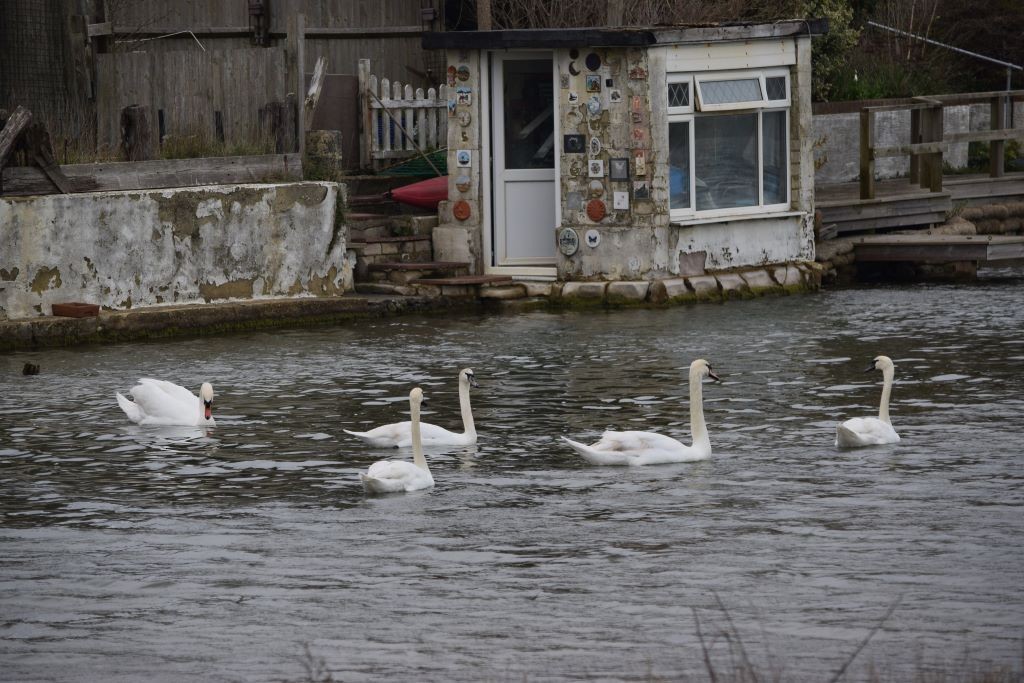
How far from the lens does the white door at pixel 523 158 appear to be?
2216cm

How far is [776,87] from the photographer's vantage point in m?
22.8

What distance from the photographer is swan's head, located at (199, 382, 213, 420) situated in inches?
531

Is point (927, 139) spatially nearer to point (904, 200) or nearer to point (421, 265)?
point (904, 200)

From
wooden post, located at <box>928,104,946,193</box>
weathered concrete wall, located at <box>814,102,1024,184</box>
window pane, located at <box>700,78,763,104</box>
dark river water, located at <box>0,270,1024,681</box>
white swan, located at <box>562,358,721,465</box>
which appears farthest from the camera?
weathered concrete wall, located at <box>814,102,1024,184</box>

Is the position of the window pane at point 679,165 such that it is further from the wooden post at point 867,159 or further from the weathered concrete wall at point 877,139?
the weathered concrete wall at point 877,139

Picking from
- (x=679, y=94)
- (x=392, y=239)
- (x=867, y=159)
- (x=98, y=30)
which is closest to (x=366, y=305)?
(x=392, y=239)

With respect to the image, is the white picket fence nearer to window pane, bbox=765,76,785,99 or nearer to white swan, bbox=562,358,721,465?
window pane, bbox=765,76,785,99

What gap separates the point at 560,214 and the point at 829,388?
7.20 m

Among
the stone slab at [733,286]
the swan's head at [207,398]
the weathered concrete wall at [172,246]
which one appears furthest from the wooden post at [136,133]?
the stone slab at [733,286]

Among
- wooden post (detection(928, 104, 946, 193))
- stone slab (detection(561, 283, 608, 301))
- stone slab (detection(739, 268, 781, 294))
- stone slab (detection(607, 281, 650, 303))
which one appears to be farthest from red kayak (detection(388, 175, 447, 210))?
wooden post (detection(928, 104, 946, 193))

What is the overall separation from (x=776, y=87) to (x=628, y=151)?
2.71 meters

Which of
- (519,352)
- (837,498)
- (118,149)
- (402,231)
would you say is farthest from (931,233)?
(837,498)

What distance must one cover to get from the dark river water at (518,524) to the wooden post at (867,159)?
8679 mm

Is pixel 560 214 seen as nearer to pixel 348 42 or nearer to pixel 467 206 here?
pixel 467 206
